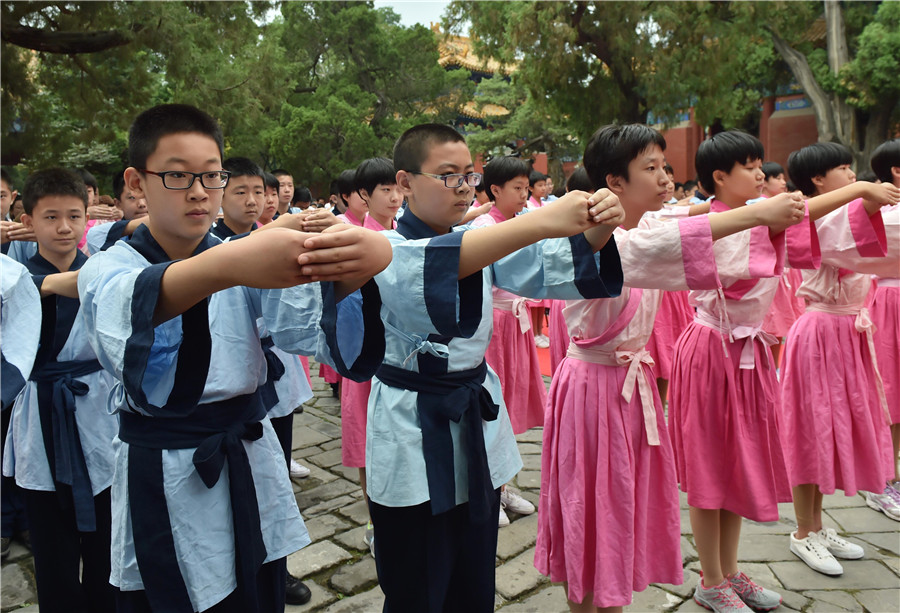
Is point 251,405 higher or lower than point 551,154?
lower

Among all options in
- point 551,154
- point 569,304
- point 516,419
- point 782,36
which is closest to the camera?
point 569,304

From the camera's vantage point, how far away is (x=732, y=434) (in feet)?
9.68

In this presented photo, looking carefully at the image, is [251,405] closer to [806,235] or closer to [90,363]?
[90,363]

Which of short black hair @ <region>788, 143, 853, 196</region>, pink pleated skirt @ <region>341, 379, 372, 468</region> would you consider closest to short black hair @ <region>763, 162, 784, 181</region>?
short black hair @ <region>788, 143, 853, 196</region>

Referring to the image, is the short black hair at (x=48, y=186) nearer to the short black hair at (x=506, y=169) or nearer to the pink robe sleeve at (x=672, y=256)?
the pink robe sleeve at (x=672, y=256)

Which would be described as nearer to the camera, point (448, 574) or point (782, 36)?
point (448, 574)

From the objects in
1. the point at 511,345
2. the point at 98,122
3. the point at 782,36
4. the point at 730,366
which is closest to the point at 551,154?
the point at 782,36

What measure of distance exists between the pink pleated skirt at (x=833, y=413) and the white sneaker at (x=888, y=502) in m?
0.42

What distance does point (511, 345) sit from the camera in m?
4.51

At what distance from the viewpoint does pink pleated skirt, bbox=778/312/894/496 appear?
344 cm

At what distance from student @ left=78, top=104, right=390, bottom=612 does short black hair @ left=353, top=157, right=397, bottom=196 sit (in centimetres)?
237

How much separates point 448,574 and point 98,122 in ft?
27.5

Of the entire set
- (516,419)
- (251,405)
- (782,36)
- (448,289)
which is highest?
(782,36)

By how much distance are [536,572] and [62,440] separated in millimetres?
2218
